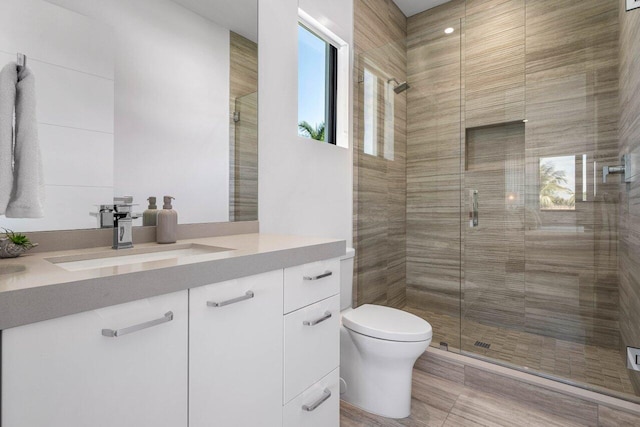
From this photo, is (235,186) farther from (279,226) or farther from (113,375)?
(113,375)

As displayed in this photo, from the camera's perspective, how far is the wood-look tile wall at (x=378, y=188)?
8.25 feet

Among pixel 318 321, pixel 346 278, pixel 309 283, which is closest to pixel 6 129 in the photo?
pixel 309 283

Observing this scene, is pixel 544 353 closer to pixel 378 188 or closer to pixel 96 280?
pixel 378 188

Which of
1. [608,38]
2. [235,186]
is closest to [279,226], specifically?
[235,186]

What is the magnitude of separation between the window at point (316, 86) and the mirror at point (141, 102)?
0.47 m

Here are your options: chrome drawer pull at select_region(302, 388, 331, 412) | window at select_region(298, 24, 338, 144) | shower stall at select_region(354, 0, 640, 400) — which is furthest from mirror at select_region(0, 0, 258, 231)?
shower stall at select_region(354, 0, 640, 400)

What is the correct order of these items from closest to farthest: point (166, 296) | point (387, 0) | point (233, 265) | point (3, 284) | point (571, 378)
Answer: point (3, 284) → point (166, 296) → point (233, 265) → point (571, 378) → point (387, 0)

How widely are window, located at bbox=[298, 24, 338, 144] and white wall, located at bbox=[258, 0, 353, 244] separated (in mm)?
112

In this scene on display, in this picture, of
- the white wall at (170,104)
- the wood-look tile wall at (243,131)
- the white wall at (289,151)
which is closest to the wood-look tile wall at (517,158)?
the white wall at (289,151)

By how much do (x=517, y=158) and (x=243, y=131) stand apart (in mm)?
1773

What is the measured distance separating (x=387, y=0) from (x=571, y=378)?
2978mm

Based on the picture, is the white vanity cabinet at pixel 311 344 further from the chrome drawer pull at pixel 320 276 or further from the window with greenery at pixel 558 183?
the window with greenery at pixel 558 183

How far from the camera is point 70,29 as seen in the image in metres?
1.11

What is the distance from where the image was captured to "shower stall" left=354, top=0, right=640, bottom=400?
1894 mm
